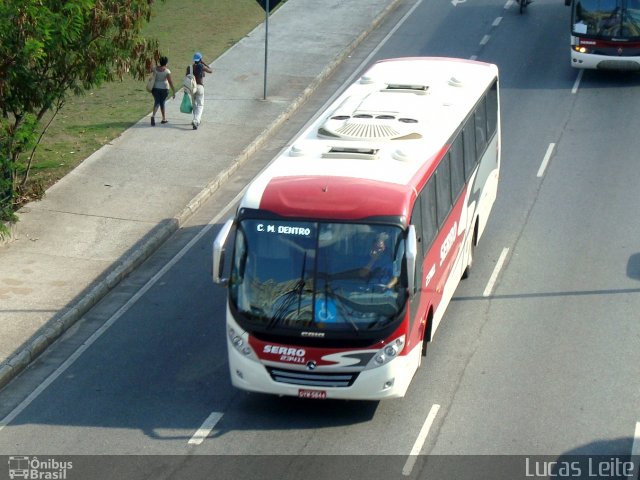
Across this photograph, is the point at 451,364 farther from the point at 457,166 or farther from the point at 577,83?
the point at 577,83

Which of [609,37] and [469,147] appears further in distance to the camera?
[609,37]

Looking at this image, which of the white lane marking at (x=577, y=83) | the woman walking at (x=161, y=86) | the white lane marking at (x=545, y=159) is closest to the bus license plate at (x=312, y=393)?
the white lane marking at (x=545, y=159)

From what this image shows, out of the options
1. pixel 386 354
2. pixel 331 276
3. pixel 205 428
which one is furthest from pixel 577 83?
pixel 205 428

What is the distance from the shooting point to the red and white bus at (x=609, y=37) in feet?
87.9

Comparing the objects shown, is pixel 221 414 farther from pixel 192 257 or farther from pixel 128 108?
pixel 128 108

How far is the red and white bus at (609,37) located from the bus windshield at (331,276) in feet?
53.1

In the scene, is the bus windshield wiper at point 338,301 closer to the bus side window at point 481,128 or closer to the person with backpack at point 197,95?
the bus side window at point 481,128

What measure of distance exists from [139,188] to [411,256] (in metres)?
9.69

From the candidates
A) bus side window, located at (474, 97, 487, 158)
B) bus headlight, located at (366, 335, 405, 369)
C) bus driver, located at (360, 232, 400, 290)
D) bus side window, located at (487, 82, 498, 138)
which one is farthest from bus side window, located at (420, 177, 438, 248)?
bus side window, located at (487, 82, 498, 138)

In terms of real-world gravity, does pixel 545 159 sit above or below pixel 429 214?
below

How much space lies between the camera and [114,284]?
1708 centimetres

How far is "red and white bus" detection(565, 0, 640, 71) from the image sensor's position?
26797 millimetres

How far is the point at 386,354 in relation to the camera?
1248 cm

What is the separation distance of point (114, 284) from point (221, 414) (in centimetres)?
456
